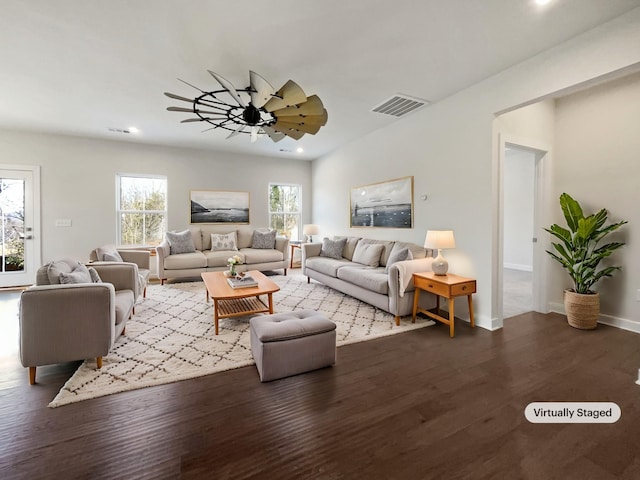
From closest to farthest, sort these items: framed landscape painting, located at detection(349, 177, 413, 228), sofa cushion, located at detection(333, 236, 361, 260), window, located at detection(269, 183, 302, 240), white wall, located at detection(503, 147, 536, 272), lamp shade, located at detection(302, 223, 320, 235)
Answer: framed landscape painting, located at detection(349, 177, 413, 228)
sofa cushion, located at detection(333, 236, 361, 260)
white wall, located at detection(503, 147, 536, 272)
lamp shade, located at detection(302, 223, 320, 235)
window, located at detection(269, 183, 302, 240)

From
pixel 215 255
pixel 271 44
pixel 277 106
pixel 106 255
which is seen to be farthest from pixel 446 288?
pixel 215 255

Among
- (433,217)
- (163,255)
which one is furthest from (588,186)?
(163,255)

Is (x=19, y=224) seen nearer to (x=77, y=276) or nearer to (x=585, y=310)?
(x=77, y=276)

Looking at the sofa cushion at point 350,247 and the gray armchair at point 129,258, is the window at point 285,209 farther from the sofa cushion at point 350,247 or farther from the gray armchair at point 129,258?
the gray armchair at point 129,258

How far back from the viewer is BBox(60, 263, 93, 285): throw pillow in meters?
2.32

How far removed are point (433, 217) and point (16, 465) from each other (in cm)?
421

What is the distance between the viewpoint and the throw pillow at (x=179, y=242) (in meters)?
5.57

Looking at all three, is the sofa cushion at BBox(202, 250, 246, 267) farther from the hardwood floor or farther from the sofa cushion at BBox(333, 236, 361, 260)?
the hardwood floor

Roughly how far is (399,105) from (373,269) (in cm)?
233

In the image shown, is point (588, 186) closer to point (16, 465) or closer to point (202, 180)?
point (16, 465)

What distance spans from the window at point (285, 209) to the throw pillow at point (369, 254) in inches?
117

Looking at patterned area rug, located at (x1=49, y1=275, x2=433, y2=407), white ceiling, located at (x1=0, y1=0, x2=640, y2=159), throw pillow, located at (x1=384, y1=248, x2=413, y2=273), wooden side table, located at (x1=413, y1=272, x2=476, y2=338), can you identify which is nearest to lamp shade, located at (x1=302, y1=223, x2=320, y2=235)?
patterned area rug, located at (x1=49, y1=275, x2=433, y2=407)

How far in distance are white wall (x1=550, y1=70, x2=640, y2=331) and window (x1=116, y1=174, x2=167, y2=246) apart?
7.00 metres

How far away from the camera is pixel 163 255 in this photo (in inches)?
205
